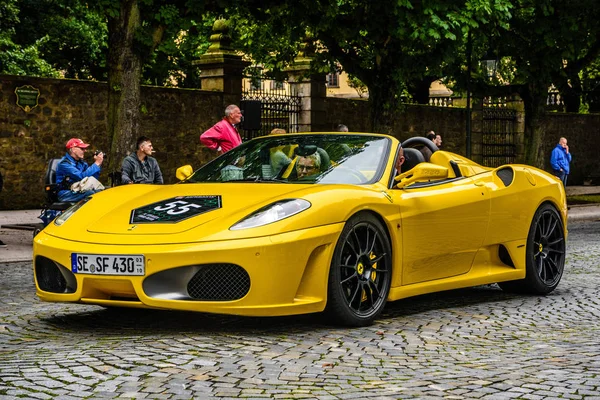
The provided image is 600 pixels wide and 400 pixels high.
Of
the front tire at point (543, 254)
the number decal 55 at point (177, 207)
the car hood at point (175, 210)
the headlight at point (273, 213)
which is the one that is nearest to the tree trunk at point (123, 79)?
the front tire at point (543, 254)

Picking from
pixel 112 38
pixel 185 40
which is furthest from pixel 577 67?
pixel 112 38

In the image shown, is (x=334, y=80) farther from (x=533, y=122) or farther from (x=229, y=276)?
(x=229, y=276)

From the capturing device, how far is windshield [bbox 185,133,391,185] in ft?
24.0

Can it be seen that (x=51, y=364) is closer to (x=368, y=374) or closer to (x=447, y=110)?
(x=368, y=374)

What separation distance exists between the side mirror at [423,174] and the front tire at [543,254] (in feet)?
5.13

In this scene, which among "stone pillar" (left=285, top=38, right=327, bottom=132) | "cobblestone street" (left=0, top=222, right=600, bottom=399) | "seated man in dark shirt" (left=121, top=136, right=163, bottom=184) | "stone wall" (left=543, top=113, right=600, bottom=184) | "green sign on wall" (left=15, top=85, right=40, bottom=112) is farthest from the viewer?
"stone wall" (left=543, top=113, right=600, bottom=184)

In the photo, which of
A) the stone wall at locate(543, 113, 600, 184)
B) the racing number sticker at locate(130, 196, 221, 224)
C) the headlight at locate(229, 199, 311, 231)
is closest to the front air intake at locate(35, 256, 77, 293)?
the racing number sticker at locate(130, 196, 221, 224)

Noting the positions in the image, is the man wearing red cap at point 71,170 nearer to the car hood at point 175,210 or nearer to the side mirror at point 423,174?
the car hood at point 175,210

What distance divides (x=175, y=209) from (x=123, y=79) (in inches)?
375

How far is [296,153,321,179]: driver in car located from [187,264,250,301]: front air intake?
1317 millimetres

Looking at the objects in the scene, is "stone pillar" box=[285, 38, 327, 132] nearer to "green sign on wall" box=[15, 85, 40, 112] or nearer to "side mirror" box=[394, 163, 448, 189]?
"green sign on wall" box=[15, 85, 40, 112]

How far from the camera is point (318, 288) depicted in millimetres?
6391

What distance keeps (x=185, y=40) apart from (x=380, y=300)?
11.9 m

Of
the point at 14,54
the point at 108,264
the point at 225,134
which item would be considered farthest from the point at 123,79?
the point at 14,54
